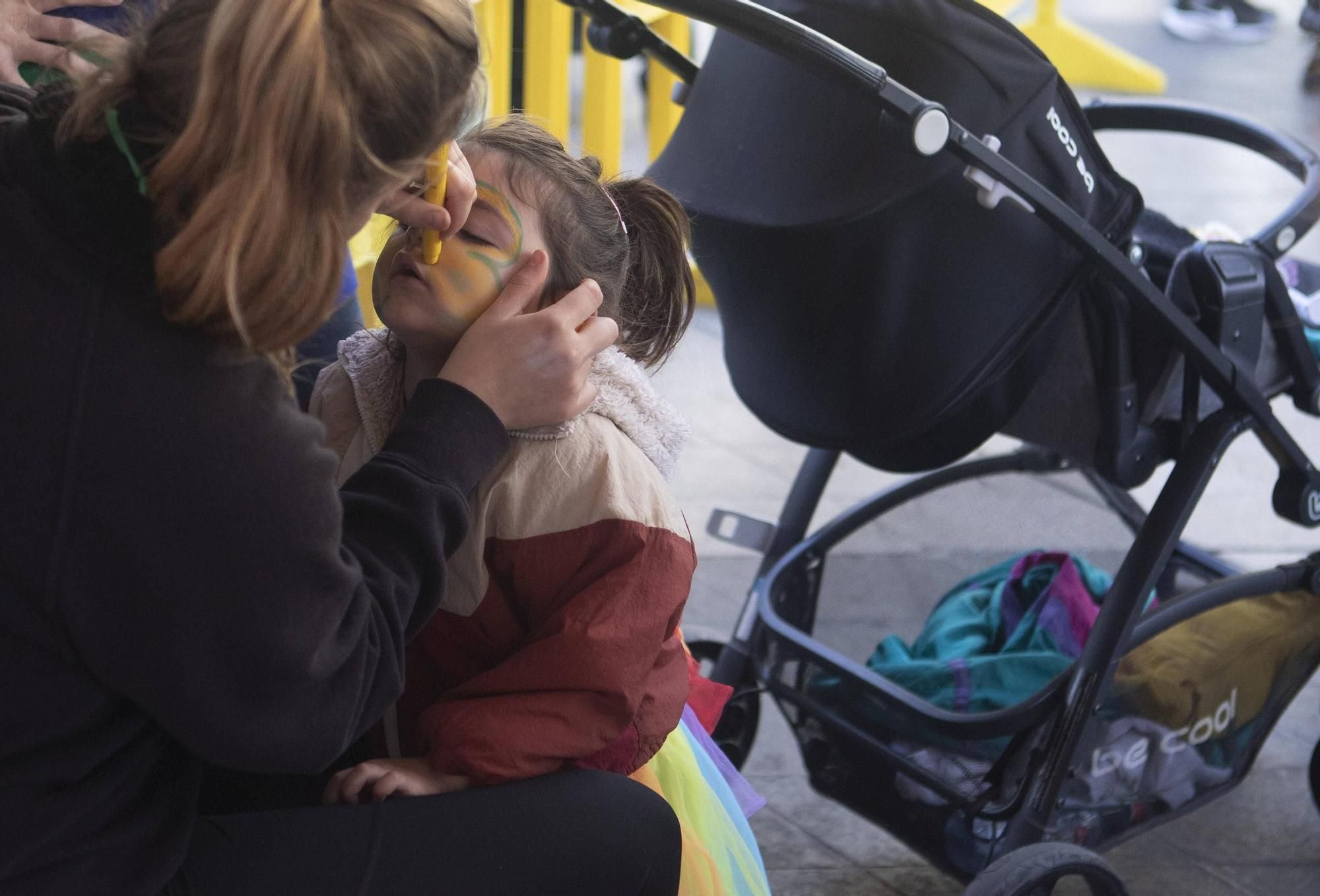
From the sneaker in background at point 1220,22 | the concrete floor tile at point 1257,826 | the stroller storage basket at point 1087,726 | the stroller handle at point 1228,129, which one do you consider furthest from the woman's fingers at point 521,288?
the sneaker in background at point 1220,22

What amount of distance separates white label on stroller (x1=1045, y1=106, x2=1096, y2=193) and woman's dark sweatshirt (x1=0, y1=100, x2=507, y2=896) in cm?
103

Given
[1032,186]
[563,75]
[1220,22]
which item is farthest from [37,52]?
[1220,22]

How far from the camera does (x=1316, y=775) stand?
223cm

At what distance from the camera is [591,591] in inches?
51.4

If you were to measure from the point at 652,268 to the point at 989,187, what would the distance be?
1.25ft

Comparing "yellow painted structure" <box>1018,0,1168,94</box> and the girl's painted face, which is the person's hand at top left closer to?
the girl's painted face

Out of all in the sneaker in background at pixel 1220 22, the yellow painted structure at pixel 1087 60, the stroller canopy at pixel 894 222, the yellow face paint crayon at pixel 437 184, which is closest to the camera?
the yellow face paint crayon at pixel 437 184

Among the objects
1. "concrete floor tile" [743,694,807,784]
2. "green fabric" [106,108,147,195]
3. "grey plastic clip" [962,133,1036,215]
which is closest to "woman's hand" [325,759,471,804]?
"green fabric" [106,108,147,195]

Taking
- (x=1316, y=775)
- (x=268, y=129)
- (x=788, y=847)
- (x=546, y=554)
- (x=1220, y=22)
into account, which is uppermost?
(x=1220, y=22)

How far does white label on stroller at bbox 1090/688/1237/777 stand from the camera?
191 centimetres

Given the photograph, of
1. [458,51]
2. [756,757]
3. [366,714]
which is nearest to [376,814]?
[366,714]

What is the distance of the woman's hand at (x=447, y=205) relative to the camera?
→ 1.14m

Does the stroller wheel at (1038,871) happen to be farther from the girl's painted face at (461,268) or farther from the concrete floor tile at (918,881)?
the girl's painted face at (461,268)

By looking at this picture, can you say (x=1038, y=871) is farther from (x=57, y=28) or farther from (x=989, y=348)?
(x=57, y=28)
